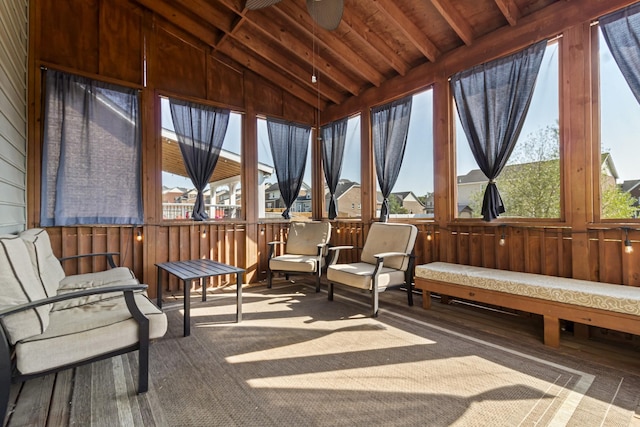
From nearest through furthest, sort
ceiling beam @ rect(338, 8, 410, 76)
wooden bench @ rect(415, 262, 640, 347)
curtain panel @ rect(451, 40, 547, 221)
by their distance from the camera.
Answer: wooden bench @ rect(415, 262, 640, 347) < curtain panel @ rect(451, 40, 547, 221) < ceiling beam @ rect(338, 8, 410, 76)

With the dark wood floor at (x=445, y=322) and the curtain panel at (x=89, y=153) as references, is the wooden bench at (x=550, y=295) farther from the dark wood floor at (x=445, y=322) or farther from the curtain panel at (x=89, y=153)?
the curtain panel at (x=89, y=153)

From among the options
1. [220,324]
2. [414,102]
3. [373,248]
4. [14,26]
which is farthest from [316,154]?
[14,26]

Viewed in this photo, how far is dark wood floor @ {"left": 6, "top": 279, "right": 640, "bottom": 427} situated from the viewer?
5.50 feet

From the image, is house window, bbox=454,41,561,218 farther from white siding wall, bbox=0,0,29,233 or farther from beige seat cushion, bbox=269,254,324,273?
white siding wall, bbox=0,0,29,233

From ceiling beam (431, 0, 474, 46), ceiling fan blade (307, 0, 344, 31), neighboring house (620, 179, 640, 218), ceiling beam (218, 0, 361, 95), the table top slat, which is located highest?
ceiling beam (218, 0, 361, 95)

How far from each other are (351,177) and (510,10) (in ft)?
9.56

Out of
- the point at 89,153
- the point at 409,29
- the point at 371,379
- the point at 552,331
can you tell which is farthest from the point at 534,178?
the point at 89,153

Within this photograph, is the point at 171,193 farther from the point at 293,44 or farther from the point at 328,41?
the point at 328,41

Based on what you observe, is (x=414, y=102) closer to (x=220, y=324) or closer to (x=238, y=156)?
(x=238, y=156)

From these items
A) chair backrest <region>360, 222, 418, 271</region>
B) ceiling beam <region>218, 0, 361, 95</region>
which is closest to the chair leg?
chair backrest <region>360, 222, 418, 271</region>

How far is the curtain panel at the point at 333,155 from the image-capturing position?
5320 mm

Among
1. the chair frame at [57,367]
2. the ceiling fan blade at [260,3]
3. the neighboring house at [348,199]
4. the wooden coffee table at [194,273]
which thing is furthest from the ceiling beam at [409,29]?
the chair frame at [57,367]

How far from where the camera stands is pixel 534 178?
3.21m

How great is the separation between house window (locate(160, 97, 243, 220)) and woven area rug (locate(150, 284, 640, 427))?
1.87 m
